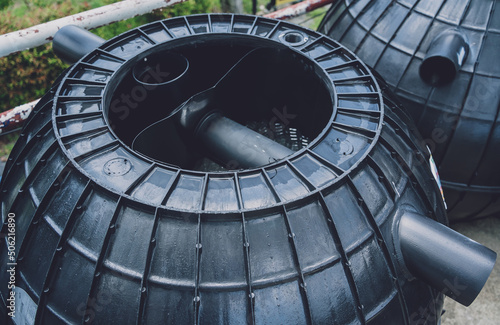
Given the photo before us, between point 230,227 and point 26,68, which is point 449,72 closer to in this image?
point 230,227

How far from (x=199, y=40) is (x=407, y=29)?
732 cm

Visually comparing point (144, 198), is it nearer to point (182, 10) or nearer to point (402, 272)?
point (402, 272)

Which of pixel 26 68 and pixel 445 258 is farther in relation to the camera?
pixel 26 68

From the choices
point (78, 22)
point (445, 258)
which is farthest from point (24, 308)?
point (78, 22)

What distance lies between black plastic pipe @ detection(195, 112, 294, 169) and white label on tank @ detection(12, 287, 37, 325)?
16.2 ft

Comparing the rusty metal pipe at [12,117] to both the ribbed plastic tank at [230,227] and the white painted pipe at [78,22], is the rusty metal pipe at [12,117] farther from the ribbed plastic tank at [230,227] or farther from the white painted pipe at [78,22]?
the ribbed plastic tank at [230,227]

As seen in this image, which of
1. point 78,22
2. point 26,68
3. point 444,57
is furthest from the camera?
point 26,68

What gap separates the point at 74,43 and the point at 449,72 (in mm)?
11056

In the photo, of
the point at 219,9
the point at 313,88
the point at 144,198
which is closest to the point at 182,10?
the point at 219,9

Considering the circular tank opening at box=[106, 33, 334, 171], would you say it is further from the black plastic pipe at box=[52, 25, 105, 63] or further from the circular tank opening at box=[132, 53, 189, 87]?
the black plastic pipe at box=[52, 25, 105, 63]

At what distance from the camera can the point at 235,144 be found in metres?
9.48

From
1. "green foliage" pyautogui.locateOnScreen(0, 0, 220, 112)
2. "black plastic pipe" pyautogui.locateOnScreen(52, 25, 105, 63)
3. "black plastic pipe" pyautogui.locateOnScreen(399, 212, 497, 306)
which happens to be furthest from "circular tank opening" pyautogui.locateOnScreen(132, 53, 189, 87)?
"green foliage" pyautogui.locateOnScreen(0, 0, 220, 112)

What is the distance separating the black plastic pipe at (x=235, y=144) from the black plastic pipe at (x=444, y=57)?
245 inches

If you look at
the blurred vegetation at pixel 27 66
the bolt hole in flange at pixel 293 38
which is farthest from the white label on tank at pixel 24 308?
the blurred vegetation at pixel 27 66
